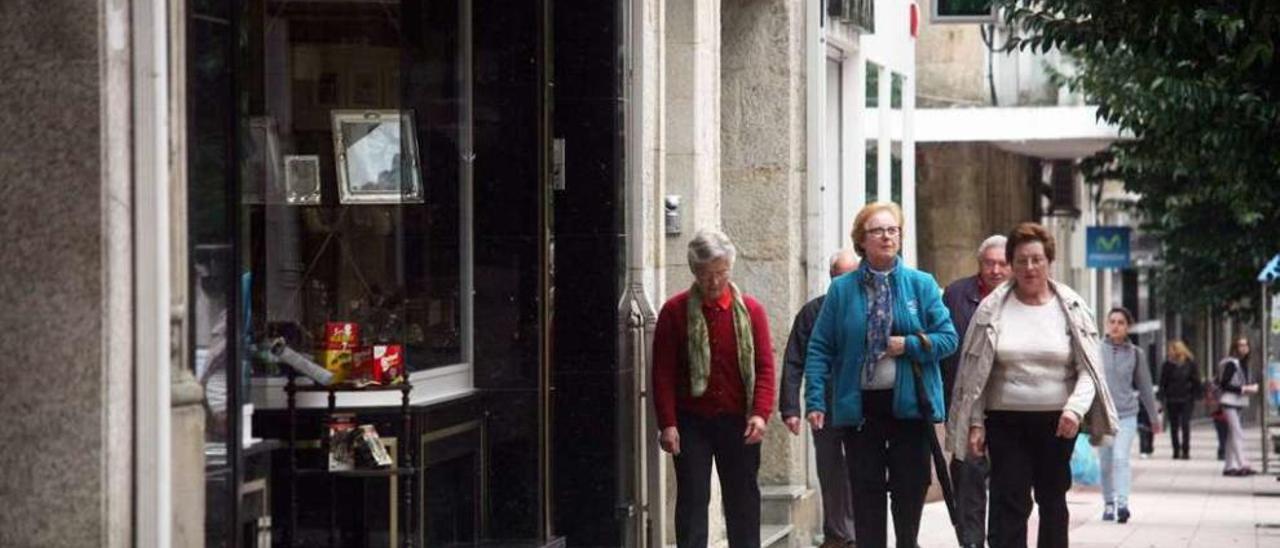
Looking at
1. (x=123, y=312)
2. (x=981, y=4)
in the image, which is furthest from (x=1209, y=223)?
(x=123, y=312)

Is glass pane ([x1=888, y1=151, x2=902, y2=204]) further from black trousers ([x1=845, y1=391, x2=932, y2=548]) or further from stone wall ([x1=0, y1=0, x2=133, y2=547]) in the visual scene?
stone wall ([x1=0, y1=0, x2=133, y2=547])

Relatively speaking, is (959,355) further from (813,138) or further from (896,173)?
(896,173)

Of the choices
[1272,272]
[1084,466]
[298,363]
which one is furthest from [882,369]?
[1272,272]

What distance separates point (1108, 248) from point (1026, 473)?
28419 mm

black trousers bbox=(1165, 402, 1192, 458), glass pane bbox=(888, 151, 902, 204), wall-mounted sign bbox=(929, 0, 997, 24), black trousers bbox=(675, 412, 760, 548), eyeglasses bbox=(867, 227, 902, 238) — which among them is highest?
wall-mounted sign bbox=(929, 0, 997, 24)

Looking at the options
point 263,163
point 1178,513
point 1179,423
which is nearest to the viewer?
point 263,163

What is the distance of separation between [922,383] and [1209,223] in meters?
22.8

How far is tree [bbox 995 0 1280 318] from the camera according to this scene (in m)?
14.3

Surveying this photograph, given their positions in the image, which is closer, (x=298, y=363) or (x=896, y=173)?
(x=298, y=363)

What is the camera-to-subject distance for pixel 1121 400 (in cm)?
2164

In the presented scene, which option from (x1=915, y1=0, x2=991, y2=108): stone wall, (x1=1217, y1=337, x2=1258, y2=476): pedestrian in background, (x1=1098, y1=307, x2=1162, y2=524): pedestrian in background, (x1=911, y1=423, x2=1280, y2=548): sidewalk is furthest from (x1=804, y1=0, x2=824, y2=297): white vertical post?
(x1=915, y1=0, x2=991, y2=108): stone wall

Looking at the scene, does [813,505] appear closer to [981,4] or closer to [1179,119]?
[981,4]

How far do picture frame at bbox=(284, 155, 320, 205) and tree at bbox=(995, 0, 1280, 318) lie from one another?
4.77 m

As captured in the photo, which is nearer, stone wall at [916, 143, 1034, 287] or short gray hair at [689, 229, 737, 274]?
short gray hair at [689, 229, 737, 274]
